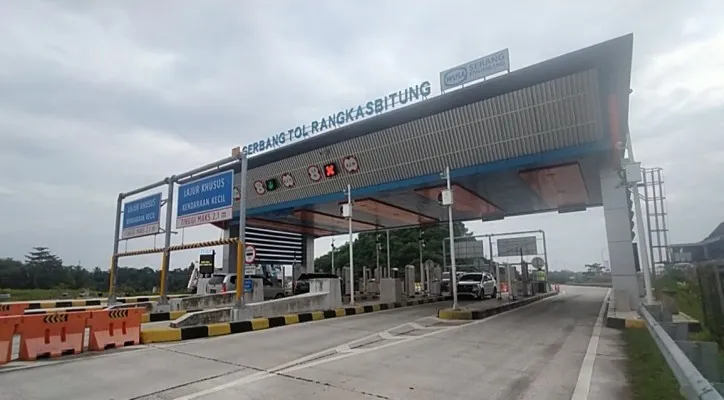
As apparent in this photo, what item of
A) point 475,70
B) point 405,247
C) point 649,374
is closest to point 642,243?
point 649,374

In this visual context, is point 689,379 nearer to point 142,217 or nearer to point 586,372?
point 586,372

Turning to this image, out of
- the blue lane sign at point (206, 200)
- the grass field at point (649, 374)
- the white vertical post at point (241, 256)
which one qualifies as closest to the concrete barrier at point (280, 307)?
the white vertical post at point (241, 256)

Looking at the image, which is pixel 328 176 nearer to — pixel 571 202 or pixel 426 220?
pixel 426 220

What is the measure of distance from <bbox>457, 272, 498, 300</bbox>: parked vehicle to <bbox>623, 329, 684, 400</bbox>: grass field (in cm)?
1393

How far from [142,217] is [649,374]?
43.4 feet

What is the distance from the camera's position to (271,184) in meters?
19.0

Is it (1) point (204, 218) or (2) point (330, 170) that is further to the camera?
(2) point (330, 170)

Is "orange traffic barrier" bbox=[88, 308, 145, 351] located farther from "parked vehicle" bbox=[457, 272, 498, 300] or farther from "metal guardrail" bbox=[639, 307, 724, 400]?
"parked vehicle" bbox=[457, 272, 498, 300]

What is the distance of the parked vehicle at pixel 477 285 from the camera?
21281 millimetres

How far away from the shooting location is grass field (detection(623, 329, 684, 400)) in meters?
4.23

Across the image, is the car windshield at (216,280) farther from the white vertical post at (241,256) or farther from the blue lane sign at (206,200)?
the white vertical post at (241,256)

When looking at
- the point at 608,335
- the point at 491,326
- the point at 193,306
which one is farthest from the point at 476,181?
the point at 193,306

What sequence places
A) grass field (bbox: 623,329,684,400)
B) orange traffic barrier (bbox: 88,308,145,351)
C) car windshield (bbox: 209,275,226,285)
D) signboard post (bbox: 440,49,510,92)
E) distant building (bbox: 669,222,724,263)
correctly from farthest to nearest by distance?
1. car windshield (bbox: 209,275,226,285)
2. distant building (bbox: 669,222,724,263)
3. signboard post (bbox: 440,49,510,92)
4. orange traffic barrier (bbox: 88,308,145,351)
5. grass field (bbox: 623,329,684,400)

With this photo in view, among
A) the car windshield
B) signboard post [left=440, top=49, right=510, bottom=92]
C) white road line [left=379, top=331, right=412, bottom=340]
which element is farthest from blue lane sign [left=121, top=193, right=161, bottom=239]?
signboard post [left=440, top=49, right=510, bottom=92]
